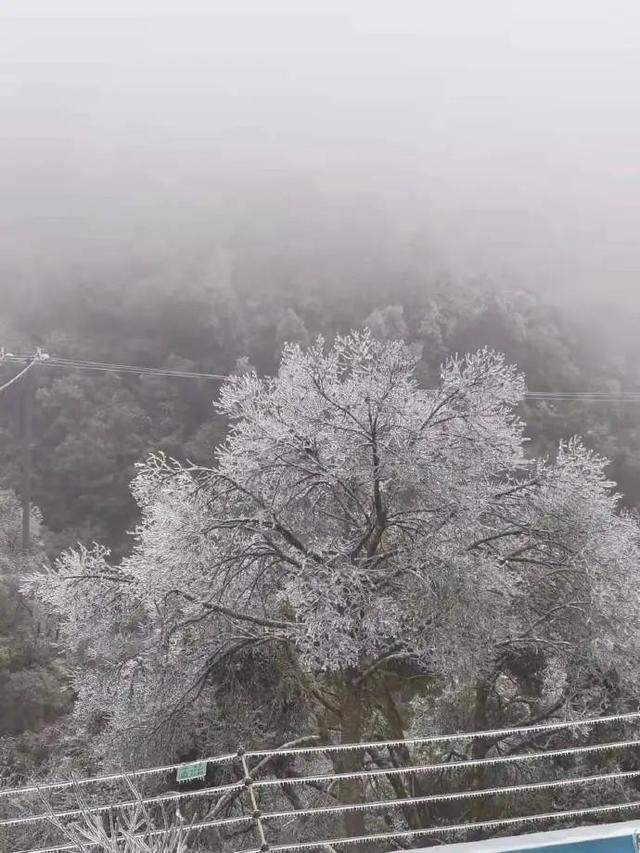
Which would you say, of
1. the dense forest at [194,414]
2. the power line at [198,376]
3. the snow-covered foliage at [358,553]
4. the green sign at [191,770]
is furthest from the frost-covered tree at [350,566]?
the power line at [198,376]

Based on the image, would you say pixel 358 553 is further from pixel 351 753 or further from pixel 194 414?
pixel 194 414

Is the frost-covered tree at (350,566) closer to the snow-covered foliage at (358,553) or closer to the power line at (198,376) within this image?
the snow-covered foliage at (358,553)

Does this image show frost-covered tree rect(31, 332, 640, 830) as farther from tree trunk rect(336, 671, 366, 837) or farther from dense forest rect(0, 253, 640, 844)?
dense forest rect(0, 253, 640, 844)

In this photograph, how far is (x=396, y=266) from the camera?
213 ft

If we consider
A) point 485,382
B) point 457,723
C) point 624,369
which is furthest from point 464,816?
point 624,369

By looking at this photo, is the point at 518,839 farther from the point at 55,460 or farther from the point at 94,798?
the point at 55,460

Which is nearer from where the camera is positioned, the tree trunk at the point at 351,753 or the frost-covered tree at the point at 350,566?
the tree trunk at the point at 351,753

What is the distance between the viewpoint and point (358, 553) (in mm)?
10383

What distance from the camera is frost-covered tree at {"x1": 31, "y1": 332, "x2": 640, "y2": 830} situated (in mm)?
9664

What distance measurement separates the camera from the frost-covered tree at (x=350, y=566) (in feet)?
31.7

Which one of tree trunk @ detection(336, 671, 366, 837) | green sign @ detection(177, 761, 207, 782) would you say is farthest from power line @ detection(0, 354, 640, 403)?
green sign @ detection(177, 761, 207, 782)

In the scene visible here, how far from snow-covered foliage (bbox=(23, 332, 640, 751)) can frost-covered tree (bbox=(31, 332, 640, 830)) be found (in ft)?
0.10

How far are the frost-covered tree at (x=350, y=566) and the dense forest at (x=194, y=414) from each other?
204 millimetres

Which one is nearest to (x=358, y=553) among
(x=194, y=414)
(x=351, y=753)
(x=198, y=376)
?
(x=351, y=753)
